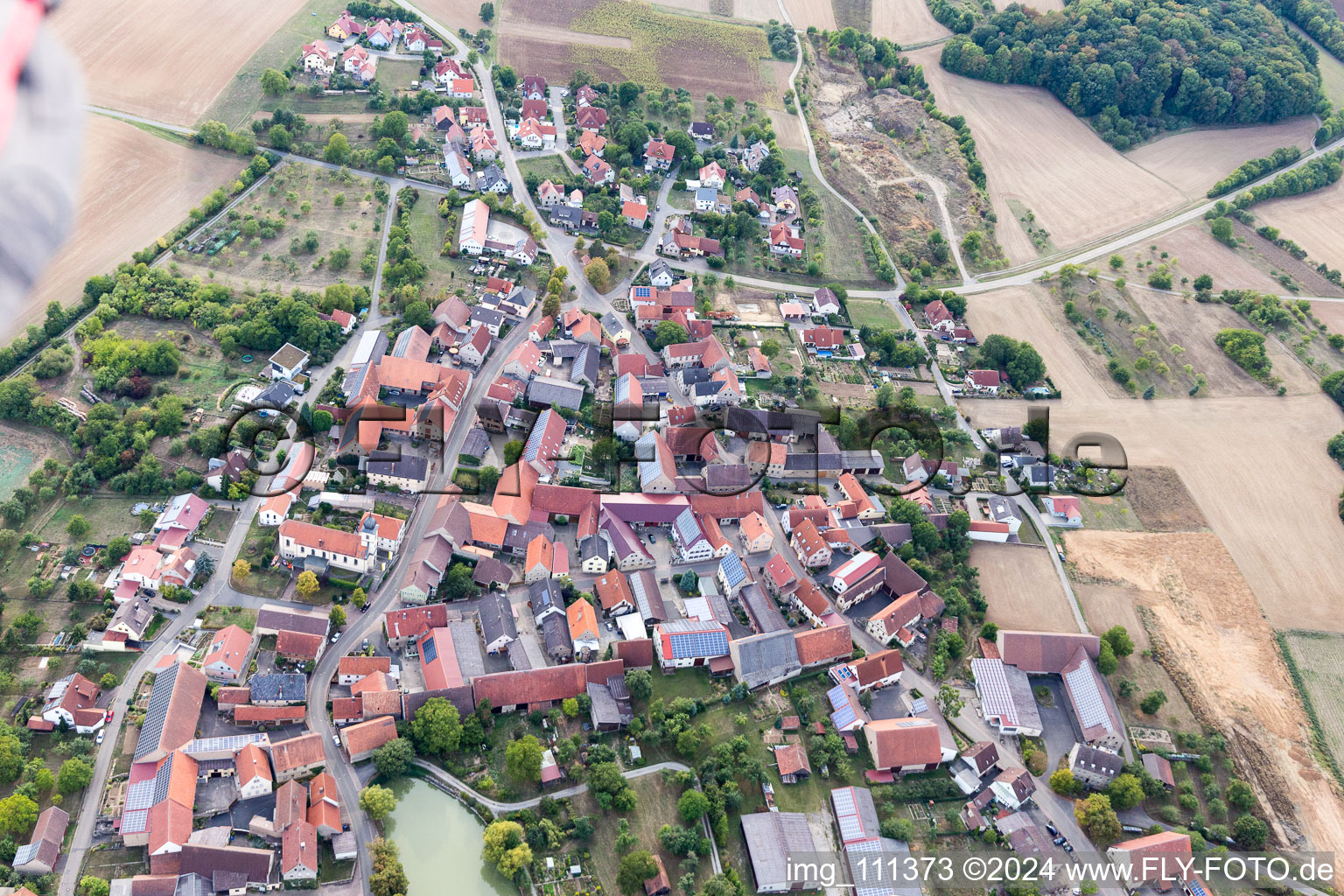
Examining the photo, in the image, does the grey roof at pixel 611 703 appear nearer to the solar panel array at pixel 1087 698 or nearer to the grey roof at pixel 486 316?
the solar panel array at pixel 1087 698

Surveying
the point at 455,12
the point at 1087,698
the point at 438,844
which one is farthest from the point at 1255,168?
the point at 438,844

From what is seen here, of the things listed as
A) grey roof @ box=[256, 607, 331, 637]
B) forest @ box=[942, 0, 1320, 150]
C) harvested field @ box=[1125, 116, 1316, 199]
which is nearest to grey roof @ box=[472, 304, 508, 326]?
grey roof @ box=[256, 607, 331, 637]

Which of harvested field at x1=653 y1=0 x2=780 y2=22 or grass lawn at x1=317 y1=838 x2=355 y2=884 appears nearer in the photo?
grass lawn at x1=317 y1=838 x2=355 y2=884

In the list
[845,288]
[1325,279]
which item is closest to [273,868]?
[845,288]

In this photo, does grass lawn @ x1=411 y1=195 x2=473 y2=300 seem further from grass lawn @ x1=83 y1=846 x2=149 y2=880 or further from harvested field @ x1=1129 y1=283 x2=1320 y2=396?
harvested field @ x1=1129 y1=283 x2=1320 y2=396

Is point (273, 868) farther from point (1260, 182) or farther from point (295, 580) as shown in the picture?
point (1260, 182)

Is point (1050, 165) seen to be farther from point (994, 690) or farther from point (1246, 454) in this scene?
point (994, 690)
